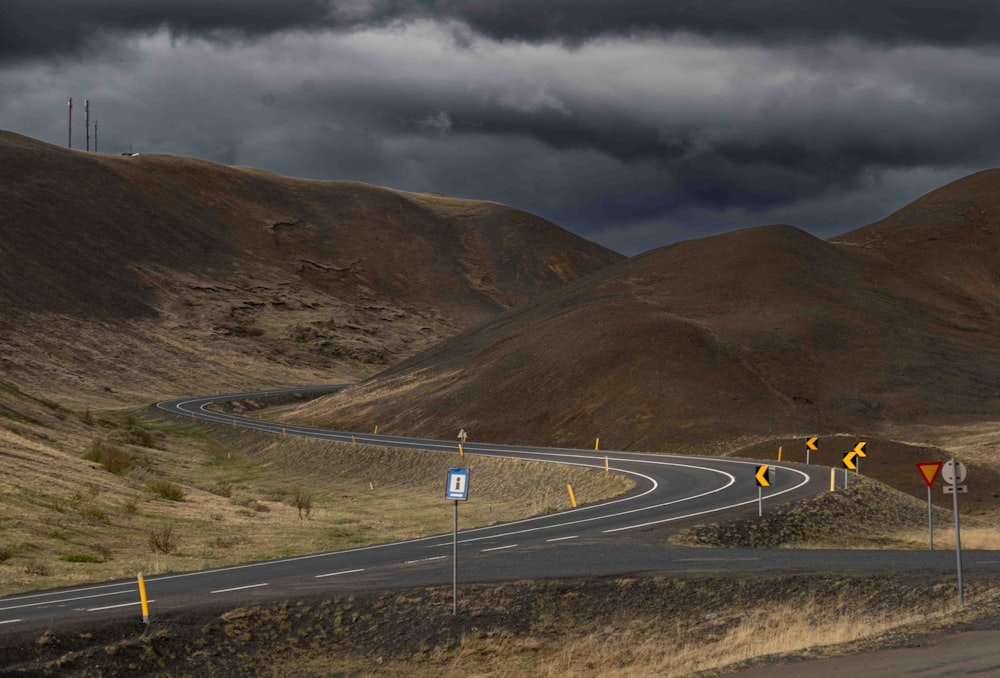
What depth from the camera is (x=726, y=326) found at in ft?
274

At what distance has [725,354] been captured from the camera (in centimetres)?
7719

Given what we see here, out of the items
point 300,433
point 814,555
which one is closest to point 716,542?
point 814,555

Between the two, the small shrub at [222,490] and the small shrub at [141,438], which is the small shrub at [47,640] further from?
the small shrub at [141,438]

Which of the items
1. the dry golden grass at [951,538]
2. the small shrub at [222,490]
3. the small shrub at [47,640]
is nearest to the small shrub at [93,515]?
the small shrub at [222,490]

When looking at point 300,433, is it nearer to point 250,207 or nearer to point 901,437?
point 901,437

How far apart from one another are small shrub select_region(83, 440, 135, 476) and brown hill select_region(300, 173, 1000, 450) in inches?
983

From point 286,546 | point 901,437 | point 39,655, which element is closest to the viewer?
point 39,655

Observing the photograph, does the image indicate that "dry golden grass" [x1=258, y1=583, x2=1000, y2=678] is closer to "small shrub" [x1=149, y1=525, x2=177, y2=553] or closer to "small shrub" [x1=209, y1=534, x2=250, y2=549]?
"small shrub" [x1=149, y1=525, x2=177, y2=553]

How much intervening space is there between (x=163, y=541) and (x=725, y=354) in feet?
175

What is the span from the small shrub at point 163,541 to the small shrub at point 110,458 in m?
17.8

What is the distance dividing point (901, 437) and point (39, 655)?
58598mm

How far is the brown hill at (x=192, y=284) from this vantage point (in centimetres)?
12769

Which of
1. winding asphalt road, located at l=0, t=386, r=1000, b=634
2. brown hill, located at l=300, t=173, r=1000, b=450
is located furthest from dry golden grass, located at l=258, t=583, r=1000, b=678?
brown hill, located at l=300, t=173, r=1000, b=450

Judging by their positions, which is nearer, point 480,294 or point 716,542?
point 716,542
